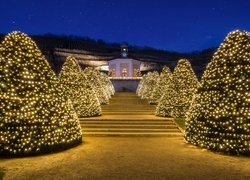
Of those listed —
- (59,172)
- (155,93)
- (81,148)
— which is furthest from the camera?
(155,93)

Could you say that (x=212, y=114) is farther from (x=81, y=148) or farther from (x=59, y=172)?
(x=59, y=172)

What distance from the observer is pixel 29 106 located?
32.9 ft

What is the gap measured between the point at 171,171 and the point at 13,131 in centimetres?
481

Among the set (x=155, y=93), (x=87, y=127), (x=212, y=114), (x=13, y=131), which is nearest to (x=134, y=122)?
(x=87, y=127)

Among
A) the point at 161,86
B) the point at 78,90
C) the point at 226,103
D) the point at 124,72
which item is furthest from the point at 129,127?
the point at 124,72

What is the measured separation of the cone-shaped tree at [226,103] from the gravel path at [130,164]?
1.39 feet

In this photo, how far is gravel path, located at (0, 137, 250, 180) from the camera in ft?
25.9

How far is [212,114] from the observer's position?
1056cm

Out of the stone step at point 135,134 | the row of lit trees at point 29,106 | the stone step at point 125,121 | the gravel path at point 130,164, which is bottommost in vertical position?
the gravel path at point 130,164

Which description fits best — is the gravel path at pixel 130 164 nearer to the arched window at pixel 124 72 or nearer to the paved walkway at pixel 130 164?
the paved walkway at pixel 130 164

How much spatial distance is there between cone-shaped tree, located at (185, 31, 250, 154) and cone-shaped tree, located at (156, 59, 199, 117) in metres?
6.44

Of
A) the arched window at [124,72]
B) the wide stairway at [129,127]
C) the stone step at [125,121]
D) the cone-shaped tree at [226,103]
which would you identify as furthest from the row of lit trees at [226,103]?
the arched window at [124,72]

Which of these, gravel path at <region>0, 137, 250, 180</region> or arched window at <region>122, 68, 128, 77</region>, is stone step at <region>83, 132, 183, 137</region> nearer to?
gravel path at <region>0, 137, 250, 180</region>

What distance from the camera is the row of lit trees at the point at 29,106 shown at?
970cm
